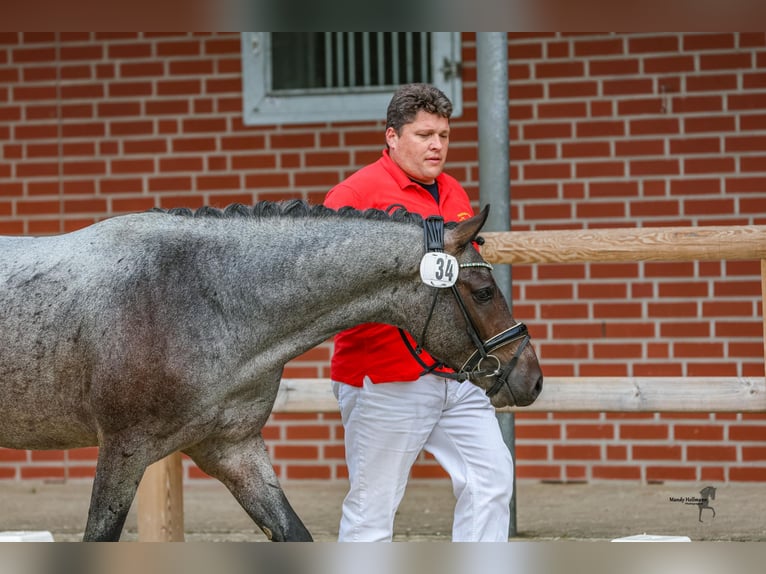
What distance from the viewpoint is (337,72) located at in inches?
240

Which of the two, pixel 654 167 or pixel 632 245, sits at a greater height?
pixel 654 167

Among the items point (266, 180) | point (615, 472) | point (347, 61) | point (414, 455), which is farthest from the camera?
point (266, 180)

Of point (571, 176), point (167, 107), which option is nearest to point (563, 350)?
point (571, 176)

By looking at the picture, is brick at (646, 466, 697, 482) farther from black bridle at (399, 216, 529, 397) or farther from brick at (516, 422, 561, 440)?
black bridle at (399, 216, 529, 397)

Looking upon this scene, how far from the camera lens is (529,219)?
5930 mm

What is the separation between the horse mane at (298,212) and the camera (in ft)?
9.06

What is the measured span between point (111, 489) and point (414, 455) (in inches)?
37.7

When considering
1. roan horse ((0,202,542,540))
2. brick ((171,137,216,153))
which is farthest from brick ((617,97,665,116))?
roan horse ((0,202,542,540))

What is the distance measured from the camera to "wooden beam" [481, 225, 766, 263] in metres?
3.66

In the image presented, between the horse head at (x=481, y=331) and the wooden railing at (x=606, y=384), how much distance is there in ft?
3.74

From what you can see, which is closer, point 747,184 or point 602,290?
point 747,184

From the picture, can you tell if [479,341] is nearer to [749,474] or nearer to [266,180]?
[749,474]

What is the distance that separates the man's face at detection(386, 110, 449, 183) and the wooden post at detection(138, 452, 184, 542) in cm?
168
